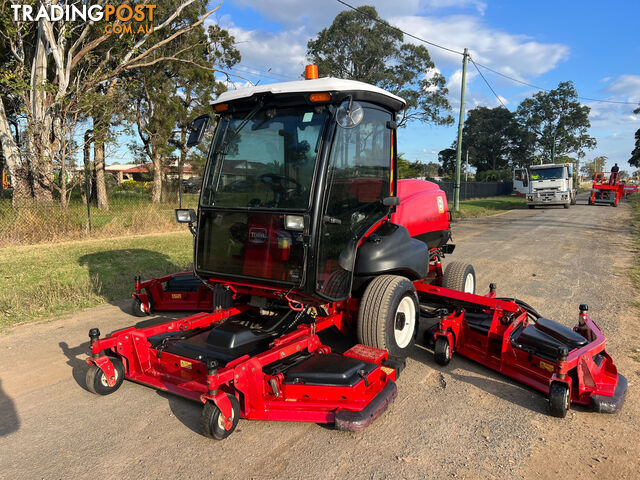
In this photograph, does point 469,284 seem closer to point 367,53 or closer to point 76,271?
point 76,271

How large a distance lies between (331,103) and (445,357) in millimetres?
2440

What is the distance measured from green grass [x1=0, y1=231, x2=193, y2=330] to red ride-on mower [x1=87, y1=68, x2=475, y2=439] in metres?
2.93

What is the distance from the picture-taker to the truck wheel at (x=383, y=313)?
374 cm

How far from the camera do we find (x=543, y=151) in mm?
58906

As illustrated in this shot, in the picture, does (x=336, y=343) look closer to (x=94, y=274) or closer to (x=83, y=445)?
(x=83, y=445)

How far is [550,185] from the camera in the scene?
26.3 m

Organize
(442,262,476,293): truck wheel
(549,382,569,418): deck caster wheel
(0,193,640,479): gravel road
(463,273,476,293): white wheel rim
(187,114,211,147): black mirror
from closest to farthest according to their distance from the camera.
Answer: (0,193,640,479): gravel road
(549,382,569,418): deck caster wheel
(187,114,211,147): black mirror
(442,262,476,293): truck wheel
(463,273,476,293): white wheel rim

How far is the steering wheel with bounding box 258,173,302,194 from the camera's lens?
349 cm

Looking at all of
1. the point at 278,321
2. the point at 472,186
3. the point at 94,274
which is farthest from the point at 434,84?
the point at 278,321

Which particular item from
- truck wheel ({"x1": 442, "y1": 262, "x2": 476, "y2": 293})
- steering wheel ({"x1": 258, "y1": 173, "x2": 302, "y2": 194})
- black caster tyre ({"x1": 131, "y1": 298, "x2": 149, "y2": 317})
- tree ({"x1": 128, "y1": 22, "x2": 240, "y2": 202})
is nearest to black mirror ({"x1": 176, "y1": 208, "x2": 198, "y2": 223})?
steering wheel ({"x1": 258, "y1": 173, "x2": 302, "y2": 194})

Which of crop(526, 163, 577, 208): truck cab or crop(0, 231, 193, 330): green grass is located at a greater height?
crop(526, 163, 577, 208): truck cab

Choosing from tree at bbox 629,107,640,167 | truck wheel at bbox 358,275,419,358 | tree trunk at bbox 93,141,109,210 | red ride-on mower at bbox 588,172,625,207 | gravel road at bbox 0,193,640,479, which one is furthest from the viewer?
tree at bbox 629,107,640,167

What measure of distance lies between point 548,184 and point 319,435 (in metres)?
27.4

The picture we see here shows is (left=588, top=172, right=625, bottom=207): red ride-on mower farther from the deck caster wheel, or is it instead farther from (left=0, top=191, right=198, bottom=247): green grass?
the deck caster wheel
